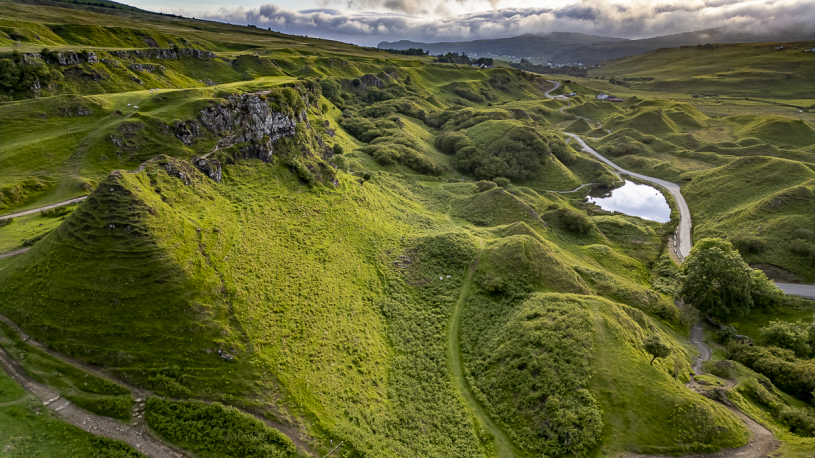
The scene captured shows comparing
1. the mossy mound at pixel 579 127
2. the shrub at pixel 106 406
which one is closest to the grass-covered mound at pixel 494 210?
the shrub at pixel 106 406

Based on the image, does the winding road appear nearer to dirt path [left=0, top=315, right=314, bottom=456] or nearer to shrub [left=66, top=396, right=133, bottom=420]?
dirt path [left=0, top=315, right=314, bottom=456]

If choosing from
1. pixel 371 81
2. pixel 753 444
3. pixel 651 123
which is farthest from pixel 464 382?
pixel 651 123

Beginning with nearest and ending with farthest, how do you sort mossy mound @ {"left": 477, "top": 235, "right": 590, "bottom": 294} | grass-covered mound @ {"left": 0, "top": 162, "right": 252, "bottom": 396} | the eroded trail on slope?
1. grass-covered mound @ {"left": 0, "top": 162, "right": 252, "bottom": 396}
2. the eroded trail on slope
3. mossy mound @ {"left": 477, "top": 235, "right": 590, "bottom": 294}

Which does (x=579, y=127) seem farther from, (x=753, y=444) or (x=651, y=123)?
(x=753, y=444)

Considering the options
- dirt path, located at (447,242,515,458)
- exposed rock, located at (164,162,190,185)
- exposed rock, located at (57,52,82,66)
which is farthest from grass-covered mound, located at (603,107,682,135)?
exposed rock, located at (57,52,82,66)

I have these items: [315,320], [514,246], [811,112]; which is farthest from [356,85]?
[811,112]
